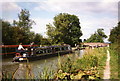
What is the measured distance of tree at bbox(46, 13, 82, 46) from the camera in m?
46.8

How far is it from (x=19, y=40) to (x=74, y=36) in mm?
27173

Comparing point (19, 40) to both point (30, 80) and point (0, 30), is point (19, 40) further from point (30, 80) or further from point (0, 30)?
point (30, 80)

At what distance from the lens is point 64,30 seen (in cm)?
4950

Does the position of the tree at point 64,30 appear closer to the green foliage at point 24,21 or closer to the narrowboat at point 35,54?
the green foliage at point 24,21

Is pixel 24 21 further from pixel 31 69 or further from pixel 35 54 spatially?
pixel 31 69

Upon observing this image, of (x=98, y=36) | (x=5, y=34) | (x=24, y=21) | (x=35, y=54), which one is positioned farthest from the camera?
(x=98, y=36)

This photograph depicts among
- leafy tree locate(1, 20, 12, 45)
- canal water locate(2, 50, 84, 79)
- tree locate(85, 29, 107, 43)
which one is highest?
tree locate(85, 29, 107, 43)

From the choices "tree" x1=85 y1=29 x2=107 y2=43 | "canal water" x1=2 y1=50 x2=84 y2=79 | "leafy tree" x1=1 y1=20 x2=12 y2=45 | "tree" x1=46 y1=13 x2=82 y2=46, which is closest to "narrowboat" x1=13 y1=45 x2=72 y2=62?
"canal water" x1=2 y1=50 x2=84 y2=79

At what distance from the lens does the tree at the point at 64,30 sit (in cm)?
4675

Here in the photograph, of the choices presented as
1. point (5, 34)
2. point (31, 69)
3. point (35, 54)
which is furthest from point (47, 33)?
point (31, 69)

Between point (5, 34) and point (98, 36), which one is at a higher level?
point (98, 36)

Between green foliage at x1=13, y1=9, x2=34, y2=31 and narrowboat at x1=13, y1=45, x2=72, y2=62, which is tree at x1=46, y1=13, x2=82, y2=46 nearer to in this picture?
green foliage at x1=13, y1=9, x2=34, y2=31

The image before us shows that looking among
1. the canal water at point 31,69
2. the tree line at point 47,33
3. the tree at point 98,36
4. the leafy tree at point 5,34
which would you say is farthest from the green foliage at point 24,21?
the tree at point 98,36

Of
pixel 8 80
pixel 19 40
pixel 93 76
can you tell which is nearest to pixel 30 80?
pixel 8 80
